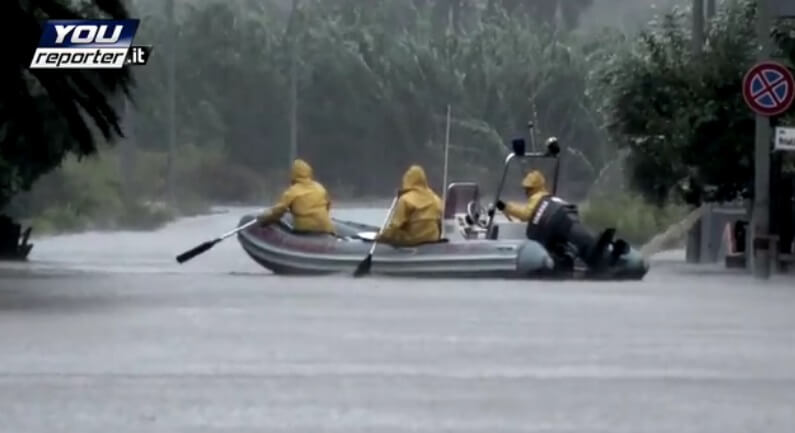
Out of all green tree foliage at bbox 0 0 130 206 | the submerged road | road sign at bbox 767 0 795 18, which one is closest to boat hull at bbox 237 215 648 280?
the submerged road

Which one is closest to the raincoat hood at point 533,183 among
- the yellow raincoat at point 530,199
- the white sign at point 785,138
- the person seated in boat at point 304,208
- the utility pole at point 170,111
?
the yellow raincoat at point 530,199

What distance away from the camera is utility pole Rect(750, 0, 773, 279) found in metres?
A: 29.4

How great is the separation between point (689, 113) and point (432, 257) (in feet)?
22.9

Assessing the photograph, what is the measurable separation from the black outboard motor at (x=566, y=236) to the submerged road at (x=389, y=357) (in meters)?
2.36

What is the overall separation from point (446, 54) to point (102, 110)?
4140 centimetres

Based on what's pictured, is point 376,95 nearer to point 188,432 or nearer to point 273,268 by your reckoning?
point 273,268

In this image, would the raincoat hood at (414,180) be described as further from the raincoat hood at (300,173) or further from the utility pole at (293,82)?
the utility pole at (293,82)

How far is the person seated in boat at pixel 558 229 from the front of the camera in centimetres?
2872

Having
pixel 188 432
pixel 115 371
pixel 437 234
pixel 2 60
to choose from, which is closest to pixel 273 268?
pixel 437 234

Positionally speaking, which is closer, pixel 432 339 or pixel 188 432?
pixel 188 432

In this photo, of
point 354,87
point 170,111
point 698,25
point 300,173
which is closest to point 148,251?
point 300,173

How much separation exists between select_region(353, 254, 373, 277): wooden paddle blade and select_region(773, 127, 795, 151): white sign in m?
5.83

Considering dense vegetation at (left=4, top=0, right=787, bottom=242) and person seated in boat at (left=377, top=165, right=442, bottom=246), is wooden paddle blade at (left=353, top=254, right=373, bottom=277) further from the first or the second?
dense vegetation at (left=4, top=0, right=787, bottom=242)

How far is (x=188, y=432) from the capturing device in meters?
11.9
